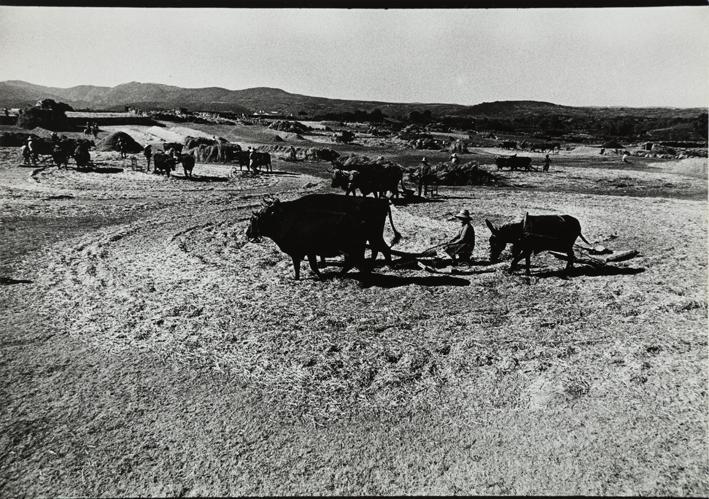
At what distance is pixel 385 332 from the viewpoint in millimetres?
7445

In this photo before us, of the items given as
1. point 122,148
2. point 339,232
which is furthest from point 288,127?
point 339,232

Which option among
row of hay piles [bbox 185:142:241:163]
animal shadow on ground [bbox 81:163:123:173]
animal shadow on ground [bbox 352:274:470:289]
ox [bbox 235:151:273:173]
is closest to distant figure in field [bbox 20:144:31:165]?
animal shadow on ground [bbox 81:163:123:173]

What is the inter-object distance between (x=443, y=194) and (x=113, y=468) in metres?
19.4

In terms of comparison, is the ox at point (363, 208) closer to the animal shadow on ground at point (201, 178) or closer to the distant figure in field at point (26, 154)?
the animal shadow on ground at point (201, 178)

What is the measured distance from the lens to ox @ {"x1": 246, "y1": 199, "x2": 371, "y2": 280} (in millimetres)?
9516

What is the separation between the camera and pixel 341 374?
6.23 meters

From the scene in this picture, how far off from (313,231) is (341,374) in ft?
13.1

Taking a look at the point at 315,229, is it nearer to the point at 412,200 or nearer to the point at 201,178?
the point at 412,200

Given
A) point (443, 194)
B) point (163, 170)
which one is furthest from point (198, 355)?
point (163, 170)

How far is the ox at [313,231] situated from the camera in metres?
9.52

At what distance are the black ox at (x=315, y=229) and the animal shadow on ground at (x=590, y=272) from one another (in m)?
4.17

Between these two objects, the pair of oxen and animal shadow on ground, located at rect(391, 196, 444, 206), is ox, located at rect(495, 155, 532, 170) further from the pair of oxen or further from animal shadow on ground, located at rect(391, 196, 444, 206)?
the pair of oxen

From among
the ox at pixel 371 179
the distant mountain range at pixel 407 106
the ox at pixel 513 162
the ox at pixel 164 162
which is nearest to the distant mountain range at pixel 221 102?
the distant mountain range at pixel 407 106
